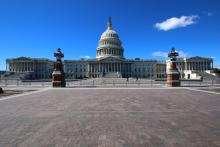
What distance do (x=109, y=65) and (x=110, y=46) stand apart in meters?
13.9

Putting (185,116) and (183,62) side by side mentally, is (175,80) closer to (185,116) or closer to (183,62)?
(185,116)

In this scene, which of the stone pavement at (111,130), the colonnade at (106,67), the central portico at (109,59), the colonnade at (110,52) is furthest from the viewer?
the colonnade at (110,52)

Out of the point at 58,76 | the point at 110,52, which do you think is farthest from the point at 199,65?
the point at 58,76

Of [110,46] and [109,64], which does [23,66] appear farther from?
[110,46]

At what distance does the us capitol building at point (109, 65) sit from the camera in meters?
142

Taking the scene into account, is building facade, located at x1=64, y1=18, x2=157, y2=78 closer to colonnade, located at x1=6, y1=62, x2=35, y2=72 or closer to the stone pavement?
colonnade, located at x1=6, y1=62, x2=35, y2=72

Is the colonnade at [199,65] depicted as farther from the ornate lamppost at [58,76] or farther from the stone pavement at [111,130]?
the stone pavement at [111,130]

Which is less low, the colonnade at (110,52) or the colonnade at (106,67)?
the colonnade at (110,52)

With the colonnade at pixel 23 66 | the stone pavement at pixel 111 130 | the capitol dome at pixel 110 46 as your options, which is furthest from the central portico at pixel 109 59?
the stone pavement at pixel 111 130

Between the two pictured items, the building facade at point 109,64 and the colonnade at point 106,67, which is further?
the colonnade at point 106,67

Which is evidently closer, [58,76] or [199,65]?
[58,76]

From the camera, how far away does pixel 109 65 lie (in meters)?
142

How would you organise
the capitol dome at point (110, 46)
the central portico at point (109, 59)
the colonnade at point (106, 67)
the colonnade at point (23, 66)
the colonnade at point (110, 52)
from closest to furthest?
the central portico at point (109, 59)
the colonnade at point (106, 67)
the capitol dome at point (110, 46)
the colonnade at point (23, 66)
the colonnade at point (110, 52)

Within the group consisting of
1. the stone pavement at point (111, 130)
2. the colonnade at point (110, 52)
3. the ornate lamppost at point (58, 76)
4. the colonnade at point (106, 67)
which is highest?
the colonnade at point (110, 52)
